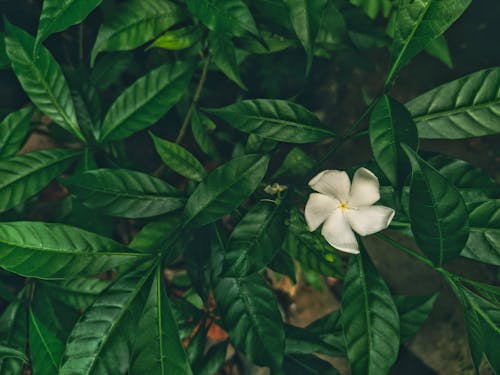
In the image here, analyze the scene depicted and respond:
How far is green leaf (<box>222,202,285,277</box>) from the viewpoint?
0.77 m

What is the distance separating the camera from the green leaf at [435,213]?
629mm

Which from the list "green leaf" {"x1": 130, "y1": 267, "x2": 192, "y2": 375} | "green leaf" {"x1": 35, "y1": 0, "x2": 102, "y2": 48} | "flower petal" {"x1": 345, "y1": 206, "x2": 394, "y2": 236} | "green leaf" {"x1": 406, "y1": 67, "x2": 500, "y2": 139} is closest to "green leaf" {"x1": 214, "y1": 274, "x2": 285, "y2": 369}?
"green leaf" {"x1": 130, "y1": 267, "x2": 192, "y2": 375}

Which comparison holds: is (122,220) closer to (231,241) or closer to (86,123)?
(86,123)

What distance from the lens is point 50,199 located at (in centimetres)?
192

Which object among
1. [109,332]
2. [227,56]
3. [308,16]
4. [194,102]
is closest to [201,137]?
[194,102]

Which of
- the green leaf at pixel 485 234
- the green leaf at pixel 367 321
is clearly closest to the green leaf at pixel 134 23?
the green leaf at pixel 367 321

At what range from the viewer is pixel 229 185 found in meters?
0.84

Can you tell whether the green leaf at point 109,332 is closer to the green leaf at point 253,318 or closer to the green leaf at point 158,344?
the green leaf at point 158,344

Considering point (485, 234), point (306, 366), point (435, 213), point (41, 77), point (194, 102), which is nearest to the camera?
point (435, 213)

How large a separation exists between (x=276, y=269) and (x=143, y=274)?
416 mm

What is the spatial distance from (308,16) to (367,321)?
611 mm

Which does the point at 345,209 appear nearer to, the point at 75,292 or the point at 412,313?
the point at 412,313

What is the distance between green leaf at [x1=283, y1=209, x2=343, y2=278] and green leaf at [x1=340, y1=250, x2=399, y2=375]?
0.25ft

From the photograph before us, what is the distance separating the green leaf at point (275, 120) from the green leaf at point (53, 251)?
346 mm
